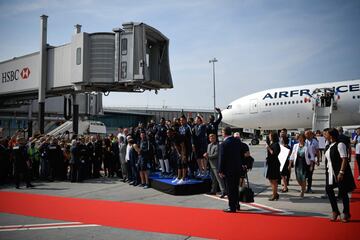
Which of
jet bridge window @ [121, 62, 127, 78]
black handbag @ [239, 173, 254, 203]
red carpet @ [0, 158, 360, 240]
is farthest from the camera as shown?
jet bridge window @ [121, 62, 127, 78]

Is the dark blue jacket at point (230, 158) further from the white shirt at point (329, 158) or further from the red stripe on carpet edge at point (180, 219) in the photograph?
the white shirt at point (329, 158)

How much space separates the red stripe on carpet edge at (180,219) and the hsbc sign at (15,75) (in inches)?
470

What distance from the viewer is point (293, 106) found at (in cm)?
2566

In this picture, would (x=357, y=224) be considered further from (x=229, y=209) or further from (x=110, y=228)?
(x=110, y=228)

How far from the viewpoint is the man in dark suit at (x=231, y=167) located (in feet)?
23.2

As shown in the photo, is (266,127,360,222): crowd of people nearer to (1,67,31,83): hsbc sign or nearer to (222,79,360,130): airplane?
(222,79,360,130): airplane

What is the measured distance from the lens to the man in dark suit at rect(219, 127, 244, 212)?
708 cm

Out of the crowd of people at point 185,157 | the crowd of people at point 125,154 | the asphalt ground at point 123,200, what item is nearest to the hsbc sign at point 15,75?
the crowd of people at point 185,157

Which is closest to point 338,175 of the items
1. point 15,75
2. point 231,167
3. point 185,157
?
point 231,167

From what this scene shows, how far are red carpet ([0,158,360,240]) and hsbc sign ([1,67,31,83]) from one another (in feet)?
38.7

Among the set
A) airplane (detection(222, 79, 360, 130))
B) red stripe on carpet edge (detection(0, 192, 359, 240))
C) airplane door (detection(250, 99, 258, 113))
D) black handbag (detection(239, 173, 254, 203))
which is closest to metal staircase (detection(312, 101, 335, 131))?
airplane (detection(222, 79, 360, 130))

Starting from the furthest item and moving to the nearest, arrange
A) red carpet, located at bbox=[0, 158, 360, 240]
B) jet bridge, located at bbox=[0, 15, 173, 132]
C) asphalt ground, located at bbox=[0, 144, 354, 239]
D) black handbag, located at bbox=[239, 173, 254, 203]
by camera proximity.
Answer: jet bridge, located at bbox=[0, 15, 173, 132] → black handbag, located at bbox=[239, 173, 254, 203] → asphalt ground, located at bbox=[0, 144, 354, 239] → red carpet, located at bbox=[0, 158, 360, 240]

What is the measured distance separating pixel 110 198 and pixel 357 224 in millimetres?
6328

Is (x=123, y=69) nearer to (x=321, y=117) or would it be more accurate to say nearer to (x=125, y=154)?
(x=125, y=154)
